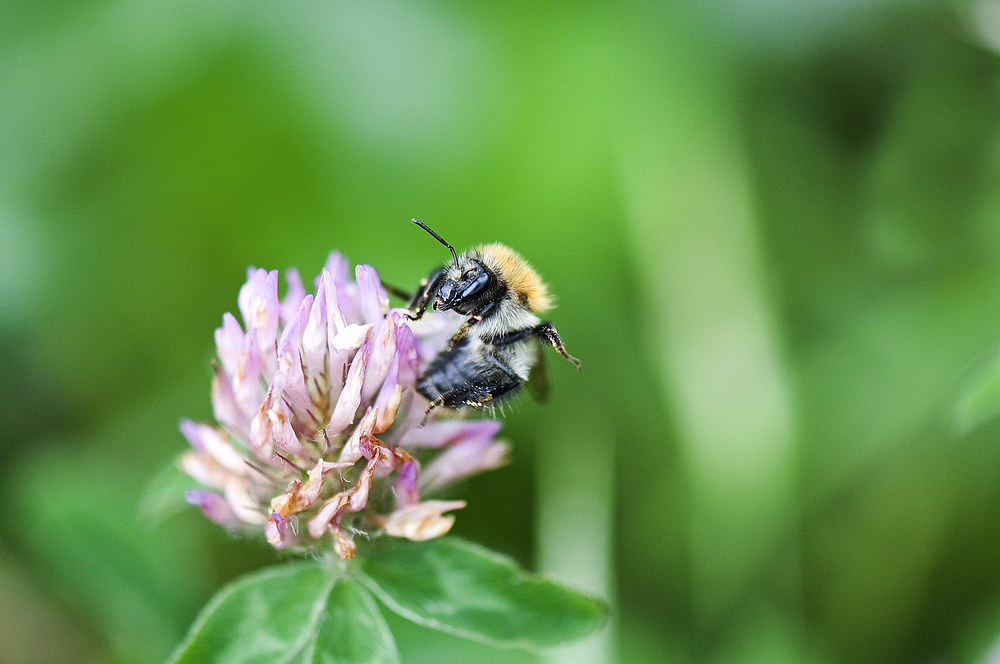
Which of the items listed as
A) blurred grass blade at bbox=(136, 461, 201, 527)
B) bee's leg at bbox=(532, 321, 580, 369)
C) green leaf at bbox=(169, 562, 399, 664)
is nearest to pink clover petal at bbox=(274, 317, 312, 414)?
green leaf at bbox=(169, 562, 399, 664)

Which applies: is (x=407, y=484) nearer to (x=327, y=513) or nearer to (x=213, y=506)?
(x=327, y=513)

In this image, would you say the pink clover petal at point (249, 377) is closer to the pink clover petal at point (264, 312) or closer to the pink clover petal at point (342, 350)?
the pink clover petal at point (264, 312)

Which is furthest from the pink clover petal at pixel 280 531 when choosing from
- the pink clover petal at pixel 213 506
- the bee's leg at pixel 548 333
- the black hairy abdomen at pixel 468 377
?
the bee's leg at pixel 548 333

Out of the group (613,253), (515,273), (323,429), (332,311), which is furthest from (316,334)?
(613,253)

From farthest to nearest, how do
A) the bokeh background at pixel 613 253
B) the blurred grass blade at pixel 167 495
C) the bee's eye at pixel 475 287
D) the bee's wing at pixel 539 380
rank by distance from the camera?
the bokeh background at pixel 613 253 < the blurred grass blade at pixel 167 495 < the bee's wing at pixel 539 380 < the bee's eye at pixel 475 287

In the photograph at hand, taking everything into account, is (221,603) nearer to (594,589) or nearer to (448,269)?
(448,269)

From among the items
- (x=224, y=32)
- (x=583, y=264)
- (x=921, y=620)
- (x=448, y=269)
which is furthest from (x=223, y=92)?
(x=921, y=620)
